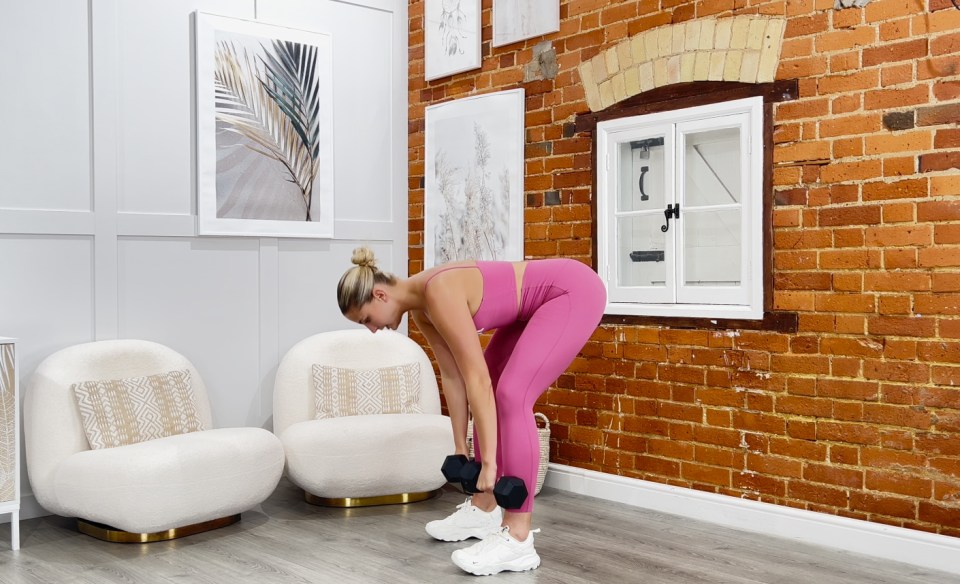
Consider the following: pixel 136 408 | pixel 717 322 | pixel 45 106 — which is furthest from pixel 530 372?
pixel 45 106

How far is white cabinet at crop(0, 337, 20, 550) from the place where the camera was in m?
3.71

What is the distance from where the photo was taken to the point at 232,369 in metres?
4.90

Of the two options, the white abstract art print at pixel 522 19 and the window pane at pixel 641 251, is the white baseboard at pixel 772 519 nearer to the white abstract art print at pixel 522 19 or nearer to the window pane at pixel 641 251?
the window pane at pixel 641 251

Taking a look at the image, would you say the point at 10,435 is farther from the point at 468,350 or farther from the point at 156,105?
the point at 468,350

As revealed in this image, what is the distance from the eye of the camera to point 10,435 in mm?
3744

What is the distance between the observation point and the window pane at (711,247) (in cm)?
404

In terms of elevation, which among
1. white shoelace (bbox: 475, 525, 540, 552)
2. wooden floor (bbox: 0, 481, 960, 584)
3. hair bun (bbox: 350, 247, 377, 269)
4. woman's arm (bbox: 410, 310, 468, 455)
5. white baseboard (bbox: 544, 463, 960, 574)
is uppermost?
hair bun (bbox: 350, 247, 377, 269)

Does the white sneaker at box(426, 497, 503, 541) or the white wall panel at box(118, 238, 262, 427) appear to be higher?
the white wall panel at box(118, 238, 262, 427)

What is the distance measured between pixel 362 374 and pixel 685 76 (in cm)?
215

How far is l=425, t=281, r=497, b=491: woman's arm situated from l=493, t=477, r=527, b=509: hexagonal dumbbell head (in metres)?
0.10

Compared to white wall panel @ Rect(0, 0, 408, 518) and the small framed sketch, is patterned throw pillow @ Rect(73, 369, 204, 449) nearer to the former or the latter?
white wall panel @ Rect(0, 0, 408, 518)

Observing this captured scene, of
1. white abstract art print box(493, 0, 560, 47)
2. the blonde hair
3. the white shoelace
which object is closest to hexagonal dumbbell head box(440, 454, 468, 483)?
the white shoelace

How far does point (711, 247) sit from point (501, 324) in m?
1.24

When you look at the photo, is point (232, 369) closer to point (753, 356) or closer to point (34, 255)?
point (34, 255)
